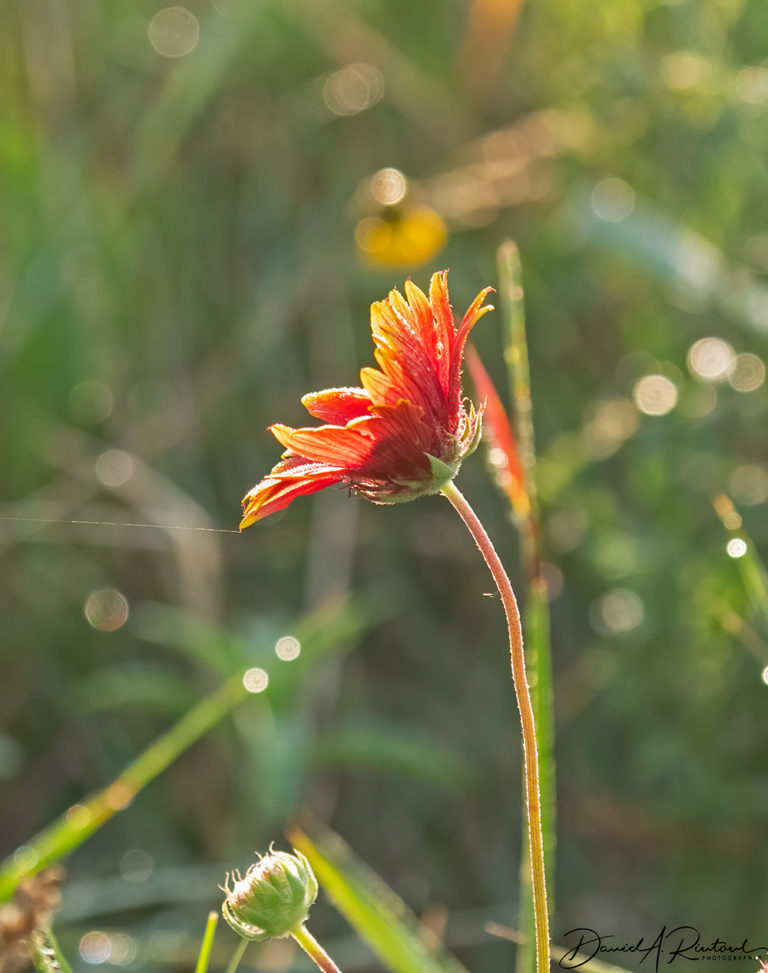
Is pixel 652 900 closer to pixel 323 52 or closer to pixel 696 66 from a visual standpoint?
pixel 696 66

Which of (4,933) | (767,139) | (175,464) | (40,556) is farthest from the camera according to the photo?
(175,464)

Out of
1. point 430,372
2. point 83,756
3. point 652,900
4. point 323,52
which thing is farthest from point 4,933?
point 323,52

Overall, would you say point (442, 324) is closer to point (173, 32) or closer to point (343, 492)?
point (343, 492)

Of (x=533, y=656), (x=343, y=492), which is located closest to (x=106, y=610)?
(x=343, y=492)

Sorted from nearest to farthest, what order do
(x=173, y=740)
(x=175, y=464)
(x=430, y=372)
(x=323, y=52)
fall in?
(x=430, y=372), (x=173, y=740), (x=175, y=464), (x=323, y=52)

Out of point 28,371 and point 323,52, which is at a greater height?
point 323,52

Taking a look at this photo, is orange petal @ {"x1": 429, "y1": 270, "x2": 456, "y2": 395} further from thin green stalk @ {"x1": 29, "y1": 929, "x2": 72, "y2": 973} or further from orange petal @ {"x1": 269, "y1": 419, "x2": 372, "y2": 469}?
thin green stalk @ {"x1": 29, "y1": 929, "x2": 72, "y2": 973}

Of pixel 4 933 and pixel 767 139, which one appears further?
pixel 767 139
